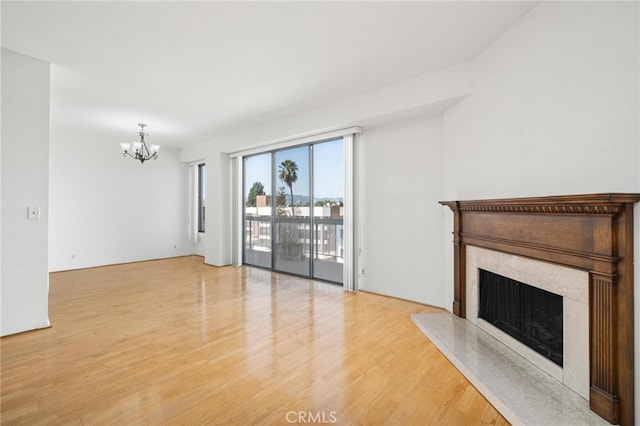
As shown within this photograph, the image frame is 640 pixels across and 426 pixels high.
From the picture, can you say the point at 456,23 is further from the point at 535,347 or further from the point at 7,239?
the point at 7,239

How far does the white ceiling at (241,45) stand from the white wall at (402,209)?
0.79 metres

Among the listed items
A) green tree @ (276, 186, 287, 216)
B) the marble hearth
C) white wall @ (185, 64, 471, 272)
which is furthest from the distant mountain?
the marble hearth

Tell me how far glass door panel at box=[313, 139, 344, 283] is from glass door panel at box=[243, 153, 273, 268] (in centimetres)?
126

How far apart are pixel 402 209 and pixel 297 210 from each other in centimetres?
208

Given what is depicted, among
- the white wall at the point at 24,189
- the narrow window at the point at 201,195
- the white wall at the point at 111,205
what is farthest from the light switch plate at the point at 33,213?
the narrow window at the point at 201,195

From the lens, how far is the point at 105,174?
20.6ft

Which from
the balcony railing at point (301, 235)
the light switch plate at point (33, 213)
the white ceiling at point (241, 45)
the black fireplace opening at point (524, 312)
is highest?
the white ceiling at point (241, 45)

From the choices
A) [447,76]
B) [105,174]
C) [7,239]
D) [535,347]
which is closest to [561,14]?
[447,76]

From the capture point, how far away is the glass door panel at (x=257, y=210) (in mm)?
5863

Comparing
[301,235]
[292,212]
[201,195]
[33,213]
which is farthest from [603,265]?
[201,195]

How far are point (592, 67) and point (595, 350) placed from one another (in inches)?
70.0

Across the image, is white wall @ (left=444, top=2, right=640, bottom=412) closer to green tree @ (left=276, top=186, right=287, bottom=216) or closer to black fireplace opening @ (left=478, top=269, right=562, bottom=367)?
black fireplace opening @ (left=478, top=269, right=562, bottom=367)

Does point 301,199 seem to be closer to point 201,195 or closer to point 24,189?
point 24,189

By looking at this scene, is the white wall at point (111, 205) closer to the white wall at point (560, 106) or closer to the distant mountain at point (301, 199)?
the distant mountain at point (301, 199)
